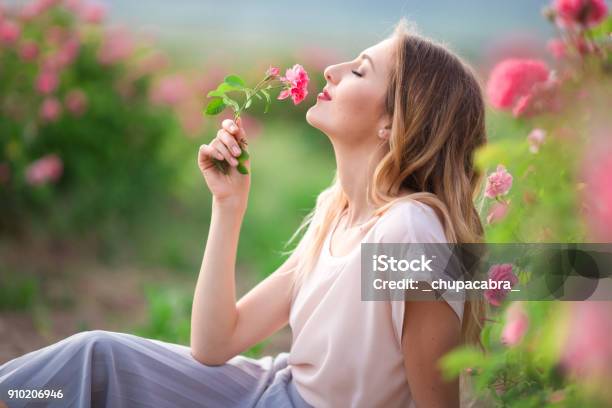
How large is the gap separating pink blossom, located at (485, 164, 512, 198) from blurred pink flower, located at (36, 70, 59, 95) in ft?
9.40

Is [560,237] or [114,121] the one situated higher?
[114,121]

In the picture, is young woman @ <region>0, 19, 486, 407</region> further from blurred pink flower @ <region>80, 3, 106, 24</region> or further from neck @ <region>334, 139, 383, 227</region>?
blurred pink flower @ <region>80, 3, 106, 24</region>

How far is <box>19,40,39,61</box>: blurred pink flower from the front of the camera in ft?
12.8

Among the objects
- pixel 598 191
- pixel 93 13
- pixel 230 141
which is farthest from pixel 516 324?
pixel 93 13

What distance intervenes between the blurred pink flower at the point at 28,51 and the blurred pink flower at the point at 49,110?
0.23m

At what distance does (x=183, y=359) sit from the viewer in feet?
6.09

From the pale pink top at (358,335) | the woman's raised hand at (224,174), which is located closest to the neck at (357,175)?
the pale pink top at (358,335)

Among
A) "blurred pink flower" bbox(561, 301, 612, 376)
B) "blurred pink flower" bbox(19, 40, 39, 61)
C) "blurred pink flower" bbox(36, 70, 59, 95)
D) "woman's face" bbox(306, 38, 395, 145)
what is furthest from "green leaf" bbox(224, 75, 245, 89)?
"blurred pink flower" bbox(19, 40, 39, 61)

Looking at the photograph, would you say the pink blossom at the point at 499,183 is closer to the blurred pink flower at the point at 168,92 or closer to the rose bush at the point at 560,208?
the rose bush at the point at 560,208

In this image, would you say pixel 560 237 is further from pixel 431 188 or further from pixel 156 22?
pixel 156 22

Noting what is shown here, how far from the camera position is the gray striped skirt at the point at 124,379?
1693mm

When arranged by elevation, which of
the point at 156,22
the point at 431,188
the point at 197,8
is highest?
the point at 197,8

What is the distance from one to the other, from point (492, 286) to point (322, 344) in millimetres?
394

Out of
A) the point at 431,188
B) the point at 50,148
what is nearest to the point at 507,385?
the point at 431,188
